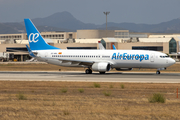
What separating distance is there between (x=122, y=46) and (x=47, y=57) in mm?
79921

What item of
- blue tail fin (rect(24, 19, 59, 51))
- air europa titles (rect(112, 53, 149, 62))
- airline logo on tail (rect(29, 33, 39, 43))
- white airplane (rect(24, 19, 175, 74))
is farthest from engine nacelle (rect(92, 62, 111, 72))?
airline logo on tail (rect(29, 33, 39, 43))

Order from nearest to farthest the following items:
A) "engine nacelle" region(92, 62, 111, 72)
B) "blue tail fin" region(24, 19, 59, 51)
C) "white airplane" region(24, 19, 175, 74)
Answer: "white airplane" region(24, 19, 175, 74) < "engine nacelle" region(92, 62, 111, 72) < "blue tail fin" region(24, 19, 59, 51)

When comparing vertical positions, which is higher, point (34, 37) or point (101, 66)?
point (34, 37)

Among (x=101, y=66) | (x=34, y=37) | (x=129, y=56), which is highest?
(x=34, y=37)

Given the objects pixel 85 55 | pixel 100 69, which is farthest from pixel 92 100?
pixel 85 55

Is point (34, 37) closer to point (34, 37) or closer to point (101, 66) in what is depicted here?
point (34, 37)

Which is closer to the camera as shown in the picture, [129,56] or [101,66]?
[101,66]

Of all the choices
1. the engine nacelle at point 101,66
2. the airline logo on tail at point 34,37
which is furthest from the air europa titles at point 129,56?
the airline logo on tail at point 34,37

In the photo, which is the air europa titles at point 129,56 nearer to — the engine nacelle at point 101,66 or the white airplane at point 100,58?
the white airplane at point 100,58

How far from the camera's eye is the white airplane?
48500 millimetres

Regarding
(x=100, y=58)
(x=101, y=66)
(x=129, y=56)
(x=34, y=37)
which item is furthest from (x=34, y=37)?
(x=129, y=56)

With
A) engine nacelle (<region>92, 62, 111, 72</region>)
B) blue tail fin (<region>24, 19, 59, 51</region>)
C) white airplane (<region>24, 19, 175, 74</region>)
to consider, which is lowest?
engine nacelle (<region>92, 62, 111, 72</region>)

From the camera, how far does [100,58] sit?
5131cm

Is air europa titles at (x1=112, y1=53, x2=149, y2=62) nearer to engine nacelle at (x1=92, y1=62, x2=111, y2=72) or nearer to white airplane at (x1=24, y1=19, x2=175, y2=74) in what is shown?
white airplane at (x1=24, y1=19, x2=175, y2=74)
